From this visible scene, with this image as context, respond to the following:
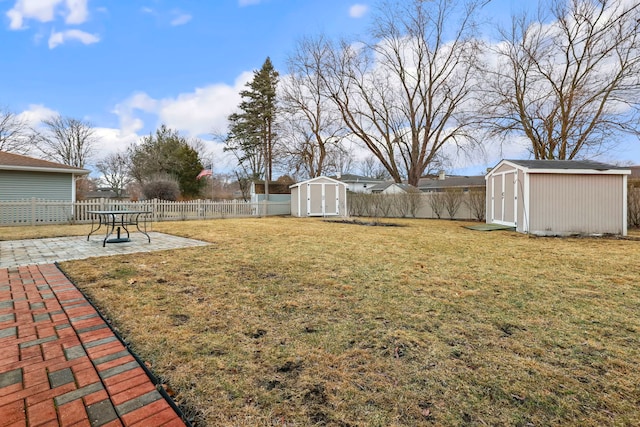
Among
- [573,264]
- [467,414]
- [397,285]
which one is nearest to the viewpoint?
[467,414]

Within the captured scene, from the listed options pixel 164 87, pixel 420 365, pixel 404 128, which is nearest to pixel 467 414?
pixel 420 365

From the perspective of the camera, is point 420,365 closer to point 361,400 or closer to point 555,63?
point 361,400

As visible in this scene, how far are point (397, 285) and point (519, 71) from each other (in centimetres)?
1655

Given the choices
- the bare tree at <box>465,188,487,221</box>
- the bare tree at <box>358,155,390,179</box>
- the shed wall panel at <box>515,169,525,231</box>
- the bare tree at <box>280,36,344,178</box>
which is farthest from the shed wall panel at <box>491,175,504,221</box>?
the bare tree at <box>358,155,390,179</box>

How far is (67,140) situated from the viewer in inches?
1045

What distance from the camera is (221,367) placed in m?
1.75

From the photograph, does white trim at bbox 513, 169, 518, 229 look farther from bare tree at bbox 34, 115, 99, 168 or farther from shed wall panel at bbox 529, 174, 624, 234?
bare tree at bbox 34, 115, 99, 168

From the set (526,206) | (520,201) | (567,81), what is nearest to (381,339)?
(526,206)

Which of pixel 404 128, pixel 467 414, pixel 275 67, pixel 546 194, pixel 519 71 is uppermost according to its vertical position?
pixel 275 67

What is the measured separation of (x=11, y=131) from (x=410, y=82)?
28.7m

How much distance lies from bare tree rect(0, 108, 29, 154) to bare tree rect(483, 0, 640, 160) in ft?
104

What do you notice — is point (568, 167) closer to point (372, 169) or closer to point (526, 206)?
point (526, 206)

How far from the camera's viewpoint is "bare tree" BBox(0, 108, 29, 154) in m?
22.2

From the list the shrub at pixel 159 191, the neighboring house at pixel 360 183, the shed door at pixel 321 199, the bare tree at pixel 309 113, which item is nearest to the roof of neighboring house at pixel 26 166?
the shrub at pixel 159 191
